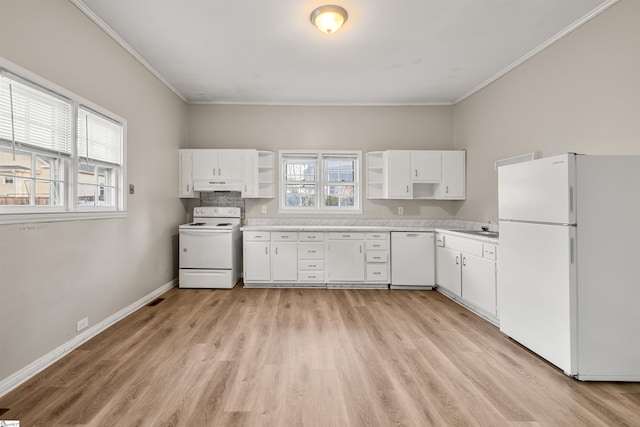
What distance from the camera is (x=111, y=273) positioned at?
2936 millimetres

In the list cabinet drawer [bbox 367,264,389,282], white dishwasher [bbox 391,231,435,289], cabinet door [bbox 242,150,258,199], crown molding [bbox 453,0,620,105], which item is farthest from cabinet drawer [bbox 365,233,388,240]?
crown molding [bbox 453,0,620,105]

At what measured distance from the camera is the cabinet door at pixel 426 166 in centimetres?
459

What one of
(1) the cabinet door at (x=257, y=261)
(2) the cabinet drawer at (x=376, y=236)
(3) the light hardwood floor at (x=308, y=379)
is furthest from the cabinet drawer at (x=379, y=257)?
(1) the cabinet door at (x=257, y=261)

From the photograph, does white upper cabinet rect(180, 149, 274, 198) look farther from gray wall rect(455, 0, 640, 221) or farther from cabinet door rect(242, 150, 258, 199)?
gray wall rect(455, 0, 640, 221)

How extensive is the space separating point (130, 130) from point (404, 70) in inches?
132

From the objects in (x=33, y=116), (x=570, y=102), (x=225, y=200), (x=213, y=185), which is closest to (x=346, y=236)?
(x=225, y=200)

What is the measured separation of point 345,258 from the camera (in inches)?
170

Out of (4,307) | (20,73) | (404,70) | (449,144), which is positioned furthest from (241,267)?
(449,144)

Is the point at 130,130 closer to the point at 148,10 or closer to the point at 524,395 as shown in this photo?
the point at 148,10

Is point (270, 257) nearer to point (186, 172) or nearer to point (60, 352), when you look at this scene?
point (186, 172)

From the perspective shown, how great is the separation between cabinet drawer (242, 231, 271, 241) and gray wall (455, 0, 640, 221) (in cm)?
311

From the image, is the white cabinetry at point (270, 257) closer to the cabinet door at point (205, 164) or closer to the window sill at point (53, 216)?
the cabinet door at point (205, 164)

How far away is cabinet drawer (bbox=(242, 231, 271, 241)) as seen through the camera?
432 cm

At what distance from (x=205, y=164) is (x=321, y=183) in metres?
1.89
